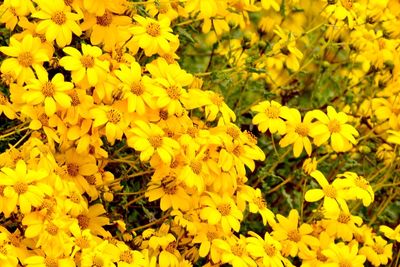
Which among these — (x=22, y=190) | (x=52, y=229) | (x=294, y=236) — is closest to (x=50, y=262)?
(x=52, y=229)

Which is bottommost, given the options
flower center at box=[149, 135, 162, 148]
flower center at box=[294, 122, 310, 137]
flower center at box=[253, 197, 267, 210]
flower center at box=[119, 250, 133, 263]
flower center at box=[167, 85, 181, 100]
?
flower center at box=[253, 197, 267, 210]

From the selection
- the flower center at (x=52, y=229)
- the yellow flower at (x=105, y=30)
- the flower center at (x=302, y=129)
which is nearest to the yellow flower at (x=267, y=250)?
the flower center at (x=302, y=129)

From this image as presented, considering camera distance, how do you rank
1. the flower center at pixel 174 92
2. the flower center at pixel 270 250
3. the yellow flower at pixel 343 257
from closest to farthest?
the flower center at pixel 174 92 < the flower center at pixel 270 250 < the yellow flower at pixel 343 257

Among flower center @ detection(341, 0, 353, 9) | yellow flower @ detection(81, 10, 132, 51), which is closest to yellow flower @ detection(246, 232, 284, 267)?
yellow flower @ detection(81, 10, 132, 51)

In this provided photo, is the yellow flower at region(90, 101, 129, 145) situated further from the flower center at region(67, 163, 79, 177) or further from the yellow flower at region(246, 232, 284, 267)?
the yellow flower at region(246, 232, 284, 267)

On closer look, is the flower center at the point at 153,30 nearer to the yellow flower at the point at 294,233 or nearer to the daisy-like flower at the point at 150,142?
the daisy-like flower at the point at 150,142

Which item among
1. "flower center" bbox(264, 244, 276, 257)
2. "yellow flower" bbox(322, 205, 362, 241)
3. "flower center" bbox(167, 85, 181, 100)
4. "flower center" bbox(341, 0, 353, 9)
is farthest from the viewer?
"flower center" bbox(341, 0, 353, 9)

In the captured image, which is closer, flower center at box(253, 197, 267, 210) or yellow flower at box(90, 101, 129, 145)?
yellow flower at box(90, 101, 129, 145)
